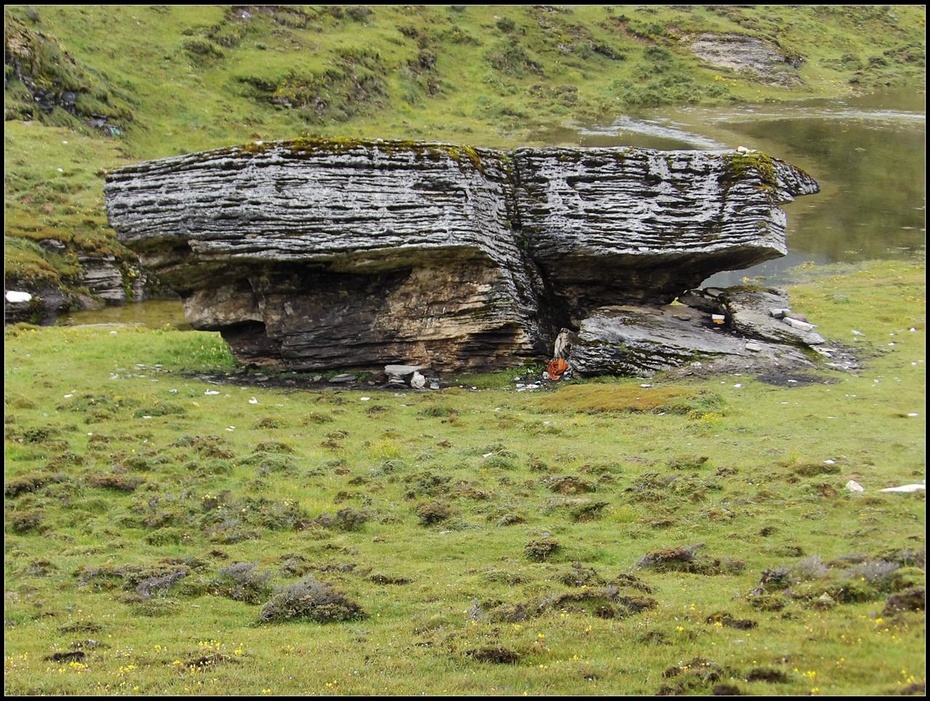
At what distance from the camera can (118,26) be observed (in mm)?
93062

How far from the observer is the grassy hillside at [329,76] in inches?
2559

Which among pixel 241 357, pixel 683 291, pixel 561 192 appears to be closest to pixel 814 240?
pixel 683 291

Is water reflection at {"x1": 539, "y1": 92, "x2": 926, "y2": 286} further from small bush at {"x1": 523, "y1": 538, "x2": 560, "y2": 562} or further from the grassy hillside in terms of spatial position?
small bush at {"x1": 523, "y1": 538, "x2": 560, "y2": 562}

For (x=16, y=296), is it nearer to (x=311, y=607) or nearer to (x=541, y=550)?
(x=311, y=607)

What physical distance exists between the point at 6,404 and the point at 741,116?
9421cm

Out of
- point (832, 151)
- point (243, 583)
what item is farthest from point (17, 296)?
point (832, 151)

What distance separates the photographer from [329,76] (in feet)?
312

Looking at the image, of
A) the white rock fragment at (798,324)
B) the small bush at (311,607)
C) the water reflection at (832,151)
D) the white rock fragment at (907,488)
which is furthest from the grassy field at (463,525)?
the water reflection at (832,151)

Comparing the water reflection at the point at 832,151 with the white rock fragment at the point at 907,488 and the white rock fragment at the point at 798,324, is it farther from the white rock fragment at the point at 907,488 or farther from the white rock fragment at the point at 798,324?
the white rock fragment at the point at 907,488

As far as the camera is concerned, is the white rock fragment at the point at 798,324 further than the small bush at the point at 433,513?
Yes

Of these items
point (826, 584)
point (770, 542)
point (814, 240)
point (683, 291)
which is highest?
point (826, 584)

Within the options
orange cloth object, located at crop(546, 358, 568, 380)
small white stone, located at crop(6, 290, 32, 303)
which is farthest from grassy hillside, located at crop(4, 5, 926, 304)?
orange cloth object, located at crop(546, 358, 568, 380)

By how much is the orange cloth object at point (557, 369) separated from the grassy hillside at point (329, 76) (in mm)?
32266

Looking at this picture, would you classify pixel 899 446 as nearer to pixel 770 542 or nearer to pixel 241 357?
pixel 770 542
